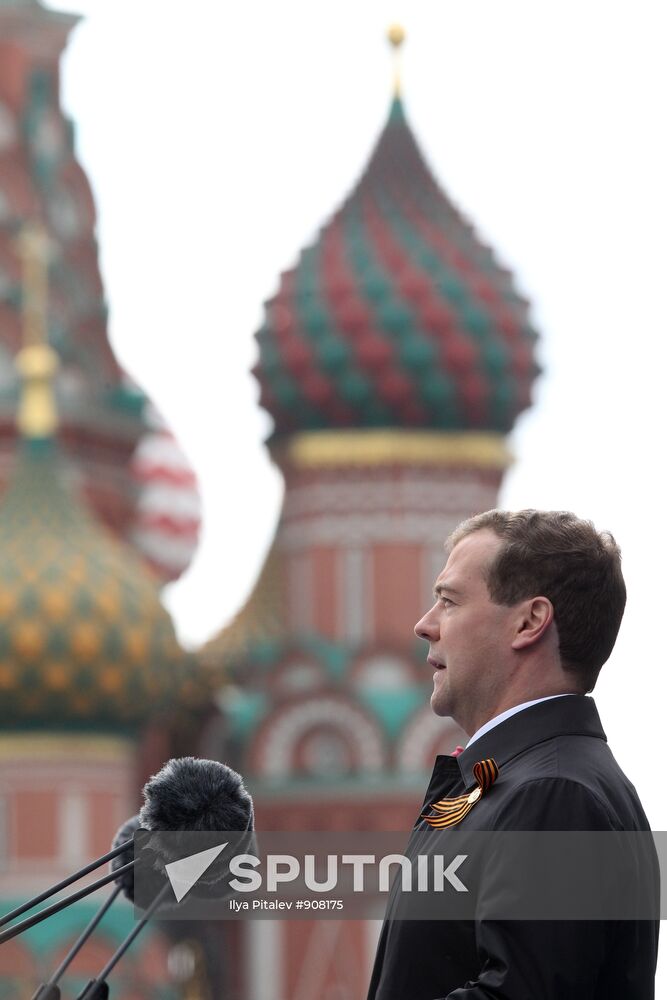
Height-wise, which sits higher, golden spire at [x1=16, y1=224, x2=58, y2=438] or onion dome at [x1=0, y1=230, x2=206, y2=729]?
golden spire at [x1=16, y1=224, x2=58, y2=438]

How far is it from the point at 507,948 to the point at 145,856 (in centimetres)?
57

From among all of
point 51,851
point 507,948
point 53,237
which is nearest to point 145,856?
point 507,948

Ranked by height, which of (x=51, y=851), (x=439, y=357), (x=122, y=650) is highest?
(x=439, y=357)

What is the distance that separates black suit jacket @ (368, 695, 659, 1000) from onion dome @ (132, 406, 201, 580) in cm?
2558

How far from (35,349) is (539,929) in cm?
2325

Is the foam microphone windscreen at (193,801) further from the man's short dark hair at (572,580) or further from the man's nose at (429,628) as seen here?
the man's short dark hair at (572,580)

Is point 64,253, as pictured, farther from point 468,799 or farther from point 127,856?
point 468,799

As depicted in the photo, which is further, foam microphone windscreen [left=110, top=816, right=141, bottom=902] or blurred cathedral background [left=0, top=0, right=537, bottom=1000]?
blurred cathedral background [left=0, top=0, right=537, bottom=1000]

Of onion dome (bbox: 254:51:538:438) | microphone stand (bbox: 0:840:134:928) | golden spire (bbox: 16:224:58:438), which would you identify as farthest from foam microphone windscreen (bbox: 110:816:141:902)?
onion dome (bbox: 254:51:538:438)

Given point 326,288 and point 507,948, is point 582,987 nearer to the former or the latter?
point 507,948

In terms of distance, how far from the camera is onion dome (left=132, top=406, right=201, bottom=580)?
2895cm

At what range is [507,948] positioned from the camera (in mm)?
2684

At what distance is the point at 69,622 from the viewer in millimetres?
24203

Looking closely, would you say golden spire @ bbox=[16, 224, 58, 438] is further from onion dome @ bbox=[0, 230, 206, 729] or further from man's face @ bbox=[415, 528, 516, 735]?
man's face @ bbox=[415, 528, 516, 735]
